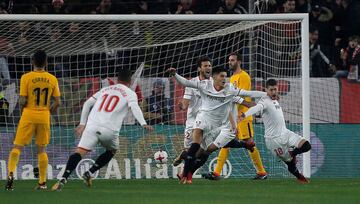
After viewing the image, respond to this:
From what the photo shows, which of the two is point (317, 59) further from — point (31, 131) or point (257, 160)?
point (31, 131)

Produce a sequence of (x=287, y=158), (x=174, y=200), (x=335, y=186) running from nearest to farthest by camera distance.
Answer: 1. (x=174, y=200)
2. (x=335, y=186)
3. (x=287, y=158)

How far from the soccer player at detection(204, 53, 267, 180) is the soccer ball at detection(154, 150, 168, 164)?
1972 mm

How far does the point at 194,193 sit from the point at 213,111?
3.55 metres

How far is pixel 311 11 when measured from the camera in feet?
84.1

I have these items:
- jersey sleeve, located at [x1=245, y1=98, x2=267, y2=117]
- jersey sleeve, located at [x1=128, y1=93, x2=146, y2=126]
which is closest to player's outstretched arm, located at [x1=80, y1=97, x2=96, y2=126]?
jersey sleeve, located at [x1=128, y1=93, x2=146, y2=126]

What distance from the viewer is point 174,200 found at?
14.1m

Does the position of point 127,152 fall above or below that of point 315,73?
below

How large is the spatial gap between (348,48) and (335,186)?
697 cm

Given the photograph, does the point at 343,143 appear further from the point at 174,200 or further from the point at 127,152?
the point at 174,200

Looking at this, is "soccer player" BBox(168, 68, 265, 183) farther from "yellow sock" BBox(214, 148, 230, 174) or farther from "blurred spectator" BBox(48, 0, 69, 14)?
"blurred spectator" BBox(48, 0, 69, 14)

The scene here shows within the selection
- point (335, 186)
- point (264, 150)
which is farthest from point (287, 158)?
point (264, 150)

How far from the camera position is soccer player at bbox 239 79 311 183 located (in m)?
19.0

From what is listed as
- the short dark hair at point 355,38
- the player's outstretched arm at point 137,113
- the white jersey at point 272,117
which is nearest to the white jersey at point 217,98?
the white jersey at point 272,117

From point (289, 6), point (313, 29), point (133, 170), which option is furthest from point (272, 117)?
point (313, 29)
